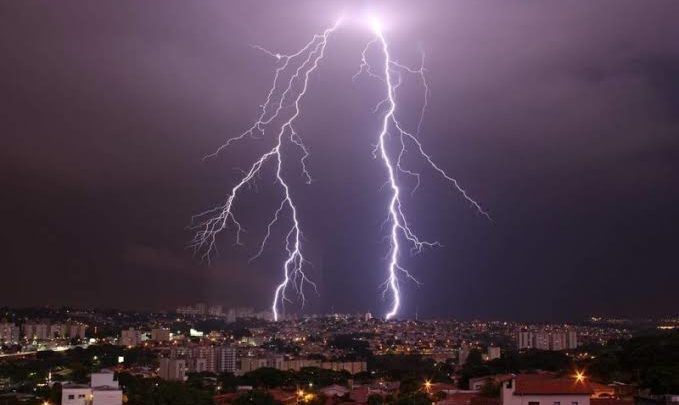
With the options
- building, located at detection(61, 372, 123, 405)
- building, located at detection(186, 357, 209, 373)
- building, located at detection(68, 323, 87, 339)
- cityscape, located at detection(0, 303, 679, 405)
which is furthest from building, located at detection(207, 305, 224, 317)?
building, located at detection(61, 372, 123, 405)

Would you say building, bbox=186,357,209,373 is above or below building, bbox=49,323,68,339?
below

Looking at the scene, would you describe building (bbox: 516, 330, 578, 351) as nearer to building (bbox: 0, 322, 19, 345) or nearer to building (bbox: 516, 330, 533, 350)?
building (bbox: 516, 330, 533, 350)

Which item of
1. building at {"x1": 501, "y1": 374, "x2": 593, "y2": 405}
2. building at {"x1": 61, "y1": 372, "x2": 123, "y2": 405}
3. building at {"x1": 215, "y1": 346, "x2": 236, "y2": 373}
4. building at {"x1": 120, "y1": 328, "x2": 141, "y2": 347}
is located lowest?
building at {"x1": 215, "y1": 346, "x2": 236, "y2": 373}

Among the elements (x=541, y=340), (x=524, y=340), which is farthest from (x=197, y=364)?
(x=524, y=340)

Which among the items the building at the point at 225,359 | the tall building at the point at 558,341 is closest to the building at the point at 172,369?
the building at the point at 225,359

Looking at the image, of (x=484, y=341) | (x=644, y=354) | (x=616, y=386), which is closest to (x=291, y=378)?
(x=644, y=354)

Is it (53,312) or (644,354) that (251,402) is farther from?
(53,312)
